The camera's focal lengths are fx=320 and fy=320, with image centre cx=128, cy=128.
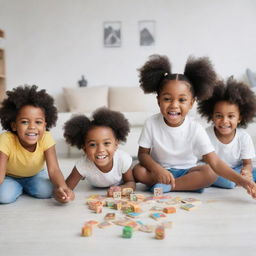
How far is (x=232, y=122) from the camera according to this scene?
180 cm

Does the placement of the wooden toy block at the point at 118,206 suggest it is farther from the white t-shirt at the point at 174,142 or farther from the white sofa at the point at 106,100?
the white sofa at the point at 106,100

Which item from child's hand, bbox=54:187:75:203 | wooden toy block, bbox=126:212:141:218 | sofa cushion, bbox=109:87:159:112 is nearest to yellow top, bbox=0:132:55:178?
child's hand, bbox=54:187:75:203

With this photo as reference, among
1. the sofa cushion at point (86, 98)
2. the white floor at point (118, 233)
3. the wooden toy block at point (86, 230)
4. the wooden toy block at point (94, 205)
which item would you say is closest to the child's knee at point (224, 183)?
the white floor at point (118, 233)

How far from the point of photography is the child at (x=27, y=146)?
1.51 metres

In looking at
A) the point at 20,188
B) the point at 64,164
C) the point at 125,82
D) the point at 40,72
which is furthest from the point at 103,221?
the point at 40,72

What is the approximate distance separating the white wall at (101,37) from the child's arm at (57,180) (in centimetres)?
262

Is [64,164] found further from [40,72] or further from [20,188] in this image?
[40,72]

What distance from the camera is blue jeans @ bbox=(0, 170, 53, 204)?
1.52m

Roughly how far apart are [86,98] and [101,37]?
0.90 m

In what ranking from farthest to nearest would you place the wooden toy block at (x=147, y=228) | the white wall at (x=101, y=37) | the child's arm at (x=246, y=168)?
the white wall at (x=101, y=37), the child's arm at (x=246, y=168), the wooden toy block at (x=147, y=228)

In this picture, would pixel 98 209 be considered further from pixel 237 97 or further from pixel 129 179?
pixel 237 97

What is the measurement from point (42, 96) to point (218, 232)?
102 cm

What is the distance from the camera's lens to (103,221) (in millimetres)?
1274

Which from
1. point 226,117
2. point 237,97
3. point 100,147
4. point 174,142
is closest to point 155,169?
point 174,142
